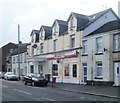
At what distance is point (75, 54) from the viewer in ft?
117

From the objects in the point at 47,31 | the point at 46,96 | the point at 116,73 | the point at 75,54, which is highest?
the point at 47,31

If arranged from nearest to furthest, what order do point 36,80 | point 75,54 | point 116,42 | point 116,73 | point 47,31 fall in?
point 116,73
point 116,42
point 36,80
point 75,54
point 47,31

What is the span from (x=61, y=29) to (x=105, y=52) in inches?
495

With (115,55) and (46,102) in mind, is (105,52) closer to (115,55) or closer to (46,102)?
(115,55)

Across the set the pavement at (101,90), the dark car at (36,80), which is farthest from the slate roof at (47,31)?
the pavement at (101,90)

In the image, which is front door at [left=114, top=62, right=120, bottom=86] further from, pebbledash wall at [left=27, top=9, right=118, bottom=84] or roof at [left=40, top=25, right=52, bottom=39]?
roof at [left=40, top=25, right=52, bottom=39]

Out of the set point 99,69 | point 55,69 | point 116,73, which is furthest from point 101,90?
point 55,69

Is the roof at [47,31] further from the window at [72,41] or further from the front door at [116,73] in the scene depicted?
the front door at [116,73]

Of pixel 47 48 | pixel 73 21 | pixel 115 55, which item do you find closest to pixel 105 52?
pixel 115 55

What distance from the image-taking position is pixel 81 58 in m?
→ 34.7

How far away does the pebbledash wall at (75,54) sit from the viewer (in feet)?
106

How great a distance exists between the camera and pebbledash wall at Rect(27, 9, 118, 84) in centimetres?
3228

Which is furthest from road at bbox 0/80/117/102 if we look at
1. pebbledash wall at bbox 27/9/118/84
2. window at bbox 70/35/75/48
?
window at bbox 70/35/75/48

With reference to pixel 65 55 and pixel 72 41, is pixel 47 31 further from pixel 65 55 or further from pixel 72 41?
pixel 72 41
